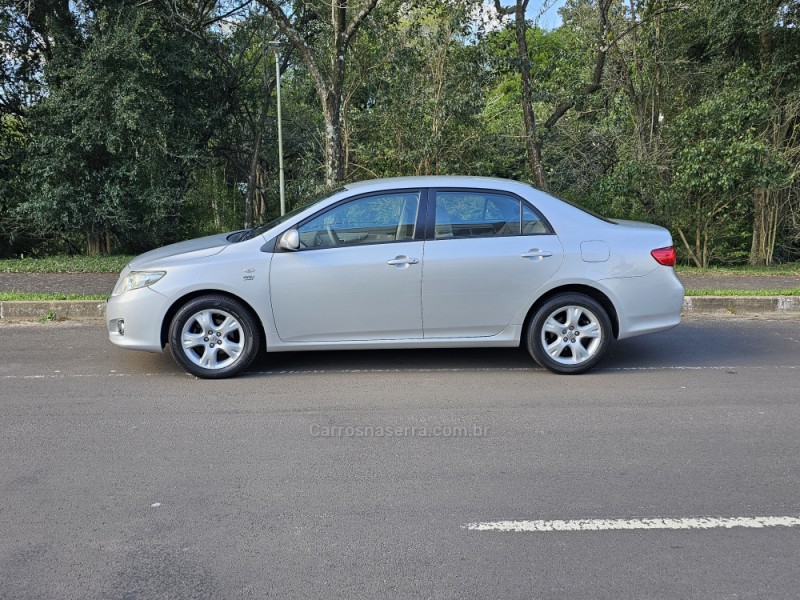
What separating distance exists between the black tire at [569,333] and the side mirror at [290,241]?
2.14 metres

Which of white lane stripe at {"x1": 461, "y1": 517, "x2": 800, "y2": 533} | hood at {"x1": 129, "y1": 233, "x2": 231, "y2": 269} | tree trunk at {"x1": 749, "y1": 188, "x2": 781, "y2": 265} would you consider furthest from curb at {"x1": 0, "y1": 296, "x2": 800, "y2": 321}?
white lane stripe at {"x1": 461, "y1": 517, "x2": 800, "y2": 533}

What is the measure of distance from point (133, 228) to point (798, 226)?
13055mm

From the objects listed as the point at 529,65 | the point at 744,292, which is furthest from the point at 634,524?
the point at 529,65

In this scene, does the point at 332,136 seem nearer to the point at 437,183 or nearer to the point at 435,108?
the point at 435,108

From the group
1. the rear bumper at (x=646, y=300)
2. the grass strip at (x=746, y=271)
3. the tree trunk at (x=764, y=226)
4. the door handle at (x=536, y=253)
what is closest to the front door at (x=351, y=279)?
the door handle at (x=536, y=253)

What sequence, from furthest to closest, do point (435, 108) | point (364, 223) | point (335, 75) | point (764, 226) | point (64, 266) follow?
1. point (764, 226)
2. point (435, 108)
3. point (64, 266)
4. point (335, 75)
5. point (364, 223)

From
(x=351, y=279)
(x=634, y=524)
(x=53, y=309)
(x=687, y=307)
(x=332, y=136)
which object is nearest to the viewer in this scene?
(x=634, y=524)

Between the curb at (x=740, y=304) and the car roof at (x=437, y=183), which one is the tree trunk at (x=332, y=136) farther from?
the curb at (x=740, y=304)

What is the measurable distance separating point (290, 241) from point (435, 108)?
7.86m

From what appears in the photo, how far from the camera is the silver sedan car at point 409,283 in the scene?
6.25 m

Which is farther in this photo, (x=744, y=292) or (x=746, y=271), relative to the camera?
(x=746, y=271)

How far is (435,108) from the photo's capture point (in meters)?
13.3

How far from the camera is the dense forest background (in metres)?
13.3

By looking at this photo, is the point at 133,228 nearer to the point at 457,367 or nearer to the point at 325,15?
the point at 325,15
